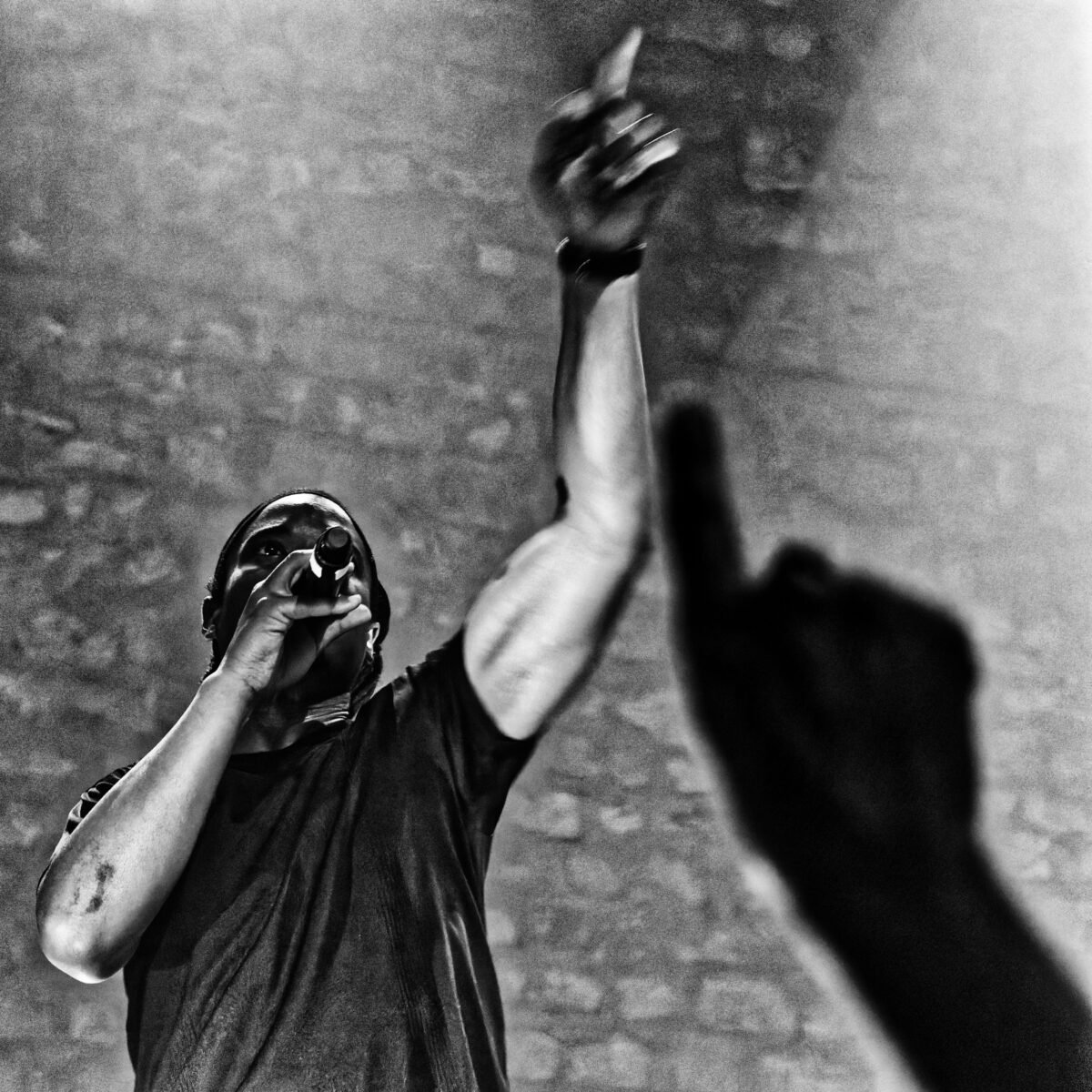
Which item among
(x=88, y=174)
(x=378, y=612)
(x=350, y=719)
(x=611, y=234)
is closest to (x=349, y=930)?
(x=350, y=719)

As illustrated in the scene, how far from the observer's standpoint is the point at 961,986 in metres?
2.78

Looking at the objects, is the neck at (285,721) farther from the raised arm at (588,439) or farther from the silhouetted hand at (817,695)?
the silhouetted hand at (817,695)

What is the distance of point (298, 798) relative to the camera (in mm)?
1598

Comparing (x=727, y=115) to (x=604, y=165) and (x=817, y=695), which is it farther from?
(x=604, y=165)

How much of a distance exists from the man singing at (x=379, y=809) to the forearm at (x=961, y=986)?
4.80 feet

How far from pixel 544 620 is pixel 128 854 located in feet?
1.63

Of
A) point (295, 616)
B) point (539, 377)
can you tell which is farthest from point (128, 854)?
point (539, 377)

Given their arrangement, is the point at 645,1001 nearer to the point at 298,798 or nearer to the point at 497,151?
the point at 298,798

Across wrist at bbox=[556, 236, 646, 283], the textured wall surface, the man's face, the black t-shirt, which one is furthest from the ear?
the textured wall surface

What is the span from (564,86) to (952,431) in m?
1.14

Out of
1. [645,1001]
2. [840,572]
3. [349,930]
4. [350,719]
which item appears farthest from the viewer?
[840,572]

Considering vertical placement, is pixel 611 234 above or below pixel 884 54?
below

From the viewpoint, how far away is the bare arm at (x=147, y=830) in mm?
1462

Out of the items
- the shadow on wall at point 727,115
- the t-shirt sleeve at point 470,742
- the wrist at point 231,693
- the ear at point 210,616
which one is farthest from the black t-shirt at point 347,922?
the shadow on wall at point 727,115
